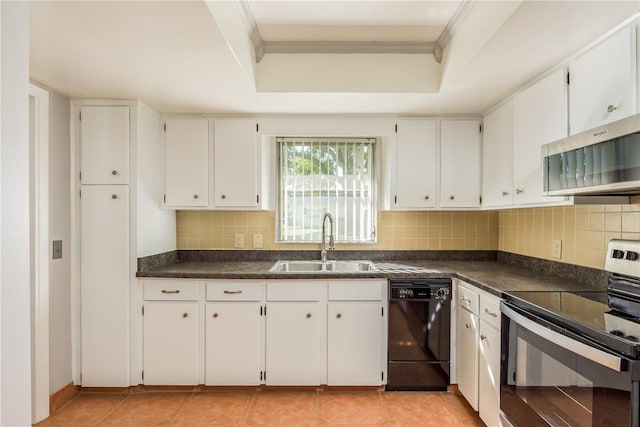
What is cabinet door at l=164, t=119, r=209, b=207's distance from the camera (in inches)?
106

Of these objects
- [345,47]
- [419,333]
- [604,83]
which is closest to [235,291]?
[419,333]

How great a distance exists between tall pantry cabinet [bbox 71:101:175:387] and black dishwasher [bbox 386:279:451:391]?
185 centimetres

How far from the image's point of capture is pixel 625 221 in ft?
5.74

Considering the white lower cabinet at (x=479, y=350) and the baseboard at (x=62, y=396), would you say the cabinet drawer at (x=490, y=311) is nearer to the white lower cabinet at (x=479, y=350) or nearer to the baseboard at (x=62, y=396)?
the white lower cabinet at (x=479, y=350)

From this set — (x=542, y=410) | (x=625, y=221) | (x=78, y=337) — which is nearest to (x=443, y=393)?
(x=542, y=410)

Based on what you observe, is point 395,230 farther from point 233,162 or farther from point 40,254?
point 40,254

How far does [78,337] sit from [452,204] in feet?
9.71

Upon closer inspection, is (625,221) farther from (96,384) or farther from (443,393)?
(96,384)

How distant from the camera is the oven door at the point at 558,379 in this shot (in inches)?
41.8

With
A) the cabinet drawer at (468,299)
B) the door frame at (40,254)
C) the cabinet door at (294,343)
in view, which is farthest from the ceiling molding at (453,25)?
the door frame at (40,254)

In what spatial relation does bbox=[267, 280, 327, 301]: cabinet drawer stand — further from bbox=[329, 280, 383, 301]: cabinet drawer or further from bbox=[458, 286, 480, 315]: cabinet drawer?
bbox=[458, 286, 480, 315]: cabinet drawer

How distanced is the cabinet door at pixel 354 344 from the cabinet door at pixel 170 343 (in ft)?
3.18

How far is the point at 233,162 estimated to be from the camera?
8.92ft

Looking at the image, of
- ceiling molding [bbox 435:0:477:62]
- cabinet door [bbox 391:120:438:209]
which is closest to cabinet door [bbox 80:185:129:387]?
cabinet door [bbox 391:120:438:209]
